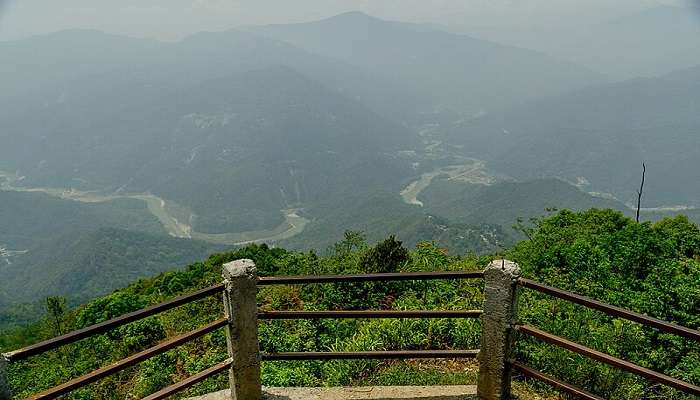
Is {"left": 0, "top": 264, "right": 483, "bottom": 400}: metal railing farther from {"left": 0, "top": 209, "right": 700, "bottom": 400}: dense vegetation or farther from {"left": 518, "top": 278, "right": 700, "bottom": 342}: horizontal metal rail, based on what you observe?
{"left": 0, "top": 209, "right": 700, "bottom": 400}: dense vegetation

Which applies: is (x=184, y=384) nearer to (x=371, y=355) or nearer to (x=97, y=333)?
(x=97, y=333)

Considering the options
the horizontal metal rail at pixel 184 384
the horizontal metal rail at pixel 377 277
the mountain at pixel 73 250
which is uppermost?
the horizontal metal rail at pixel 377 277

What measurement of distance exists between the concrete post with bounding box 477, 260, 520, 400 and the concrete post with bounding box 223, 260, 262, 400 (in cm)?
194

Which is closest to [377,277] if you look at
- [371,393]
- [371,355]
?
[371,355]

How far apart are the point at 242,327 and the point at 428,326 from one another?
3.39m

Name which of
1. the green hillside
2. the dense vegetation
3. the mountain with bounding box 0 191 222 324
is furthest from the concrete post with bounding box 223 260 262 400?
the green hillside

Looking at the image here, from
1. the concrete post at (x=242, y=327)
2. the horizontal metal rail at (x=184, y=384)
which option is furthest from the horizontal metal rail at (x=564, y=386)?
the horizontal metal rail at (x=184, y=384)

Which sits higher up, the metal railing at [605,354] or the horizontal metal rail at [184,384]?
the metal railing at [605,354]

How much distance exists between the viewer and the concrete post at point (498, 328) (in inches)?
149

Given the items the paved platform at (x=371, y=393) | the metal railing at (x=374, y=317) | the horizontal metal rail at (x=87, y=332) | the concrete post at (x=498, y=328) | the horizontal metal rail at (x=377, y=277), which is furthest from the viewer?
the paved platform at (x=371, y=393)

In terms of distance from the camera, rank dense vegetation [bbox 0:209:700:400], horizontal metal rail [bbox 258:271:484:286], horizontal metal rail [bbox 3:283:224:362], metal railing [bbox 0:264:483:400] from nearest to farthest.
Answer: horizontal metal rail [bbox 3:283:224:362] < metal railing [bbox 0:264:483:400] < horizontal metal rail [bbox 258:271:484:286] < dense vegetation [bbox 0:209:700:400]

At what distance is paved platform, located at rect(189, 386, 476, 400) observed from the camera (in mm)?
4508

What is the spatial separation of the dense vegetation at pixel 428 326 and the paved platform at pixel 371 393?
0.47 metres

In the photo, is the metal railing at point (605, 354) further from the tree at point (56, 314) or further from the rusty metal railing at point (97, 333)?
the tree at point (56, 314)
